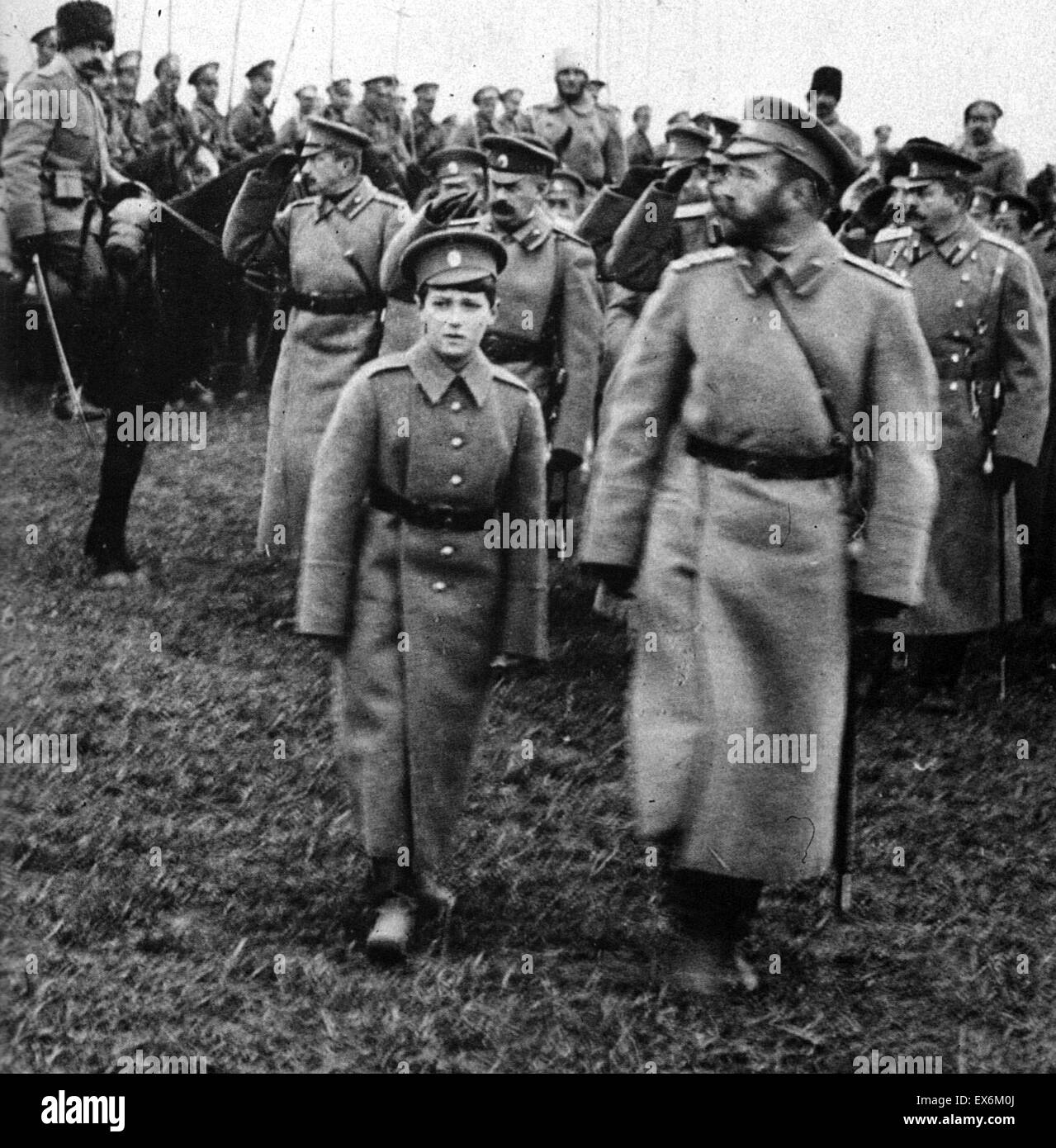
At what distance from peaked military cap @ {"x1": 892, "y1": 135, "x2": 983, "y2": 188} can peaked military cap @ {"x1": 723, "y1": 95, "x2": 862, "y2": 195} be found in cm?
240

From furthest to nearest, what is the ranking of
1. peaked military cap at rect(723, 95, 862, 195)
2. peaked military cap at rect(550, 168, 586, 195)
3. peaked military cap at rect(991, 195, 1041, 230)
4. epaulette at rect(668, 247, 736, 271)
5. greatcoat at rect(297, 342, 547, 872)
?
peaked military cap at rect(550, 168, 586, 195) < peaked military cap at rect(991, 195, 1041, 230) < greatcoat at rect(297, 342, 547, 872) < epaulette at rect(668, 247, 736, 271) < peaked military cap at rect(723, 95, 862, 195)

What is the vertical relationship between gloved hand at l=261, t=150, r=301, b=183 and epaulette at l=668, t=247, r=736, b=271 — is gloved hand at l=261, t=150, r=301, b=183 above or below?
below

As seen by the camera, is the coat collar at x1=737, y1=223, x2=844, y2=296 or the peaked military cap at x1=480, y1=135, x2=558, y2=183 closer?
the coat collar at x1=737, y1=223, x2=844, y2=296

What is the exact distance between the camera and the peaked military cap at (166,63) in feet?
33.8

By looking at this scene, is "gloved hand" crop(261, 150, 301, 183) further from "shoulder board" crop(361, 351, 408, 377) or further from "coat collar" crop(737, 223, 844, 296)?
"coat collar" crop(737, 223, 844, 296)

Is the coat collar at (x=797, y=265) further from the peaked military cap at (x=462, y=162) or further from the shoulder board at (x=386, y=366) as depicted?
the peaked military cap at (x=462, y=162)

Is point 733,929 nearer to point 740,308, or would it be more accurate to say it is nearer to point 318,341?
point 740,308

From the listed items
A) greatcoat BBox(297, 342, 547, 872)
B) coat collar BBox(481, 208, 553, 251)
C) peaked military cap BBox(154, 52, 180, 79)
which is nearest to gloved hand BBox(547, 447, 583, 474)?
coat collar BBox(481, 208, 553, 251)

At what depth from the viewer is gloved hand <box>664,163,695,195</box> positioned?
782 centimetres

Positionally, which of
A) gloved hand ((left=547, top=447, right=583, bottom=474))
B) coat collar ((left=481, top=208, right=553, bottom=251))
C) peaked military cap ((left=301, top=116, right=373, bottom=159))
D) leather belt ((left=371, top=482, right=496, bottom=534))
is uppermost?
peaked military cap ((left=301, top=116, right=373, bottom=159))

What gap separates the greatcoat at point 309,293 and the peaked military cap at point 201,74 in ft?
7.32

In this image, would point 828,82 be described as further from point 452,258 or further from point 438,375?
point 438,375

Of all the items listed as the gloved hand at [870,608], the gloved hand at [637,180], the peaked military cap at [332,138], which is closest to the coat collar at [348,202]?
the peaked military cap at [332,138]
